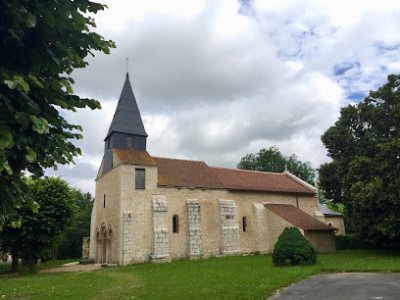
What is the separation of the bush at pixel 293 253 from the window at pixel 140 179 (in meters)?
12.2

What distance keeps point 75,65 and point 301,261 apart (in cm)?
1650

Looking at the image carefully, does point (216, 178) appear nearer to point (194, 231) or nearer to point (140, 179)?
point (194, 231)

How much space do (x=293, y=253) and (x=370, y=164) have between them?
8.23 metres

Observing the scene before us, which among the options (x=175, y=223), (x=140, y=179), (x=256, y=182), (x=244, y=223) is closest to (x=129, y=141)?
(x=140, y=179)

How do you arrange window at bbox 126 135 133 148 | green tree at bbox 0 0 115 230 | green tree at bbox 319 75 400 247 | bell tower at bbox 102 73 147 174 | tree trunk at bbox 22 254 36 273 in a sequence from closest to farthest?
green tree at bbox 0 0 115 230 < green tree at bbox 319 75 400 247 < tree trunk at bbox 22 254 36 273 < bell tower at bbox 102 73 147 174 < window at bbox 126 135 133 148

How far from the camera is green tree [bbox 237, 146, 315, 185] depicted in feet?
192

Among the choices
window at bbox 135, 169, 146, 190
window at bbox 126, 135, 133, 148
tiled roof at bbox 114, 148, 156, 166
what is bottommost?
window at bbox 135, 169, 146, 190

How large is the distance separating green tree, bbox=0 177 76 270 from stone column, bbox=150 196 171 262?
627 cm

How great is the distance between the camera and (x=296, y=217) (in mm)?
29344

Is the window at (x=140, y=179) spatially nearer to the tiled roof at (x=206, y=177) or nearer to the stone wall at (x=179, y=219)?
the stone wall at (x=179, y=219)

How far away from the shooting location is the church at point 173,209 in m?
25.0

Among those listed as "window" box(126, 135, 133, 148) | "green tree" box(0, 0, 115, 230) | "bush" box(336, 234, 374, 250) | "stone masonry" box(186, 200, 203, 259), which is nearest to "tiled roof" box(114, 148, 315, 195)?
"window" box(126, 135, 133, 148)

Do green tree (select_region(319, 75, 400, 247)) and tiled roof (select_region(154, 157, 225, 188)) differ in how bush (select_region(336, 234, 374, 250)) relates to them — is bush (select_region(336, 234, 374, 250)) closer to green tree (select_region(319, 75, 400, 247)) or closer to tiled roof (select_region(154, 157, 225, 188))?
A: green tree (select_region(319, 75, 400, 247))

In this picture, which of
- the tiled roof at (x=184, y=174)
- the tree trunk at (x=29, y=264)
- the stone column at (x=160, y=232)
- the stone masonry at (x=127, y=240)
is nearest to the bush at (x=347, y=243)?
the tiled roof at (x=184, y=174)
